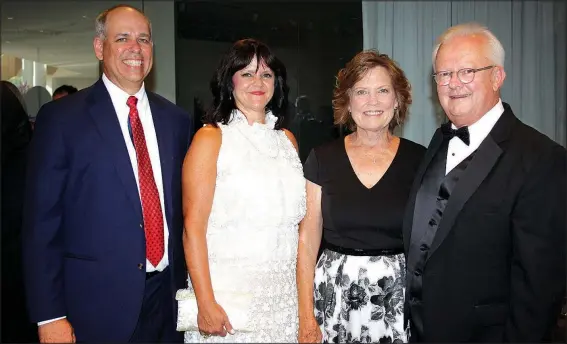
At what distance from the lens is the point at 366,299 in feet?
8.29

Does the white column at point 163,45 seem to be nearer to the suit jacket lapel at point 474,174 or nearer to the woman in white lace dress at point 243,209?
the woman in white lace dress at point 243,209

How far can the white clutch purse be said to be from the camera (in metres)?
2.41

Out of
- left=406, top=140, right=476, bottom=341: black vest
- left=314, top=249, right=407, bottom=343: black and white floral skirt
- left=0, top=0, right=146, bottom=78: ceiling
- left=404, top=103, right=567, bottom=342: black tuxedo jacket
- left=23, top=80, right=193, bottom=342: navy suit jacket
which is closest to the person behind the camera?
left=404, top=103, right=567, bottom=342: black tuxedo jacket

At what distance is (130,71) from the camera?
246 centimetres

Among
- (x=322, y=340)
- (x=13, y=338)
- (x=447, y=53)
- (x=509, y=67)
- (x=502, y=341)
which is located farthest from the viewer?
(x=509, y=67)

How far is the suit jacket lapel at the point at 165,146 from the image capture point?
8.05 feet

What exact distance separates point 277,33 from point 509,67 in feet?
6.88

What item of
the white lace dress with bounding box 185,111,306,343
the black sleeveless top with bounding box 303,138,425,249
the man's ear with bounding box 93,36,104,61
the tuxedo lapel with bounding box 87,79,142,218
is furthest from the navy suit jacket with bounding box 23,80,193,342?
the black sleeveless top with bounding box 303,138,425,249

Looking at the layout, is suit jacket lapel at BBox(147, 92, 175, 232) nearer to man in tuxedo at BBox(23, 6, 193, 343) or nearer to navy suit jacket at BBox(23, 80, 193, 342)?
man in tuxedo at BBox(23, 6, 193, 343)

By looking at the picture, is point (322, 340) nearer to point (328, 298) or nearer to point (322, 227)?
point (328, 298)

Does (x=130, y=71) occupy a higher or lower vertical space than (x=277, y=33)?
lower

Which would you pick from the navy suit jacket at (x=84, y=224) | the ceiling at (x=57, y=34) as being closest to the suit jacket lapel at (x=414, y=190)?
the navy suit jacket at (x=84, y=224)

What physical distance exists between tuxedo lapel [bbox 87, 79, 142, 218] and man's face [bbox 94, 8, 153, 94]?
0.14 m

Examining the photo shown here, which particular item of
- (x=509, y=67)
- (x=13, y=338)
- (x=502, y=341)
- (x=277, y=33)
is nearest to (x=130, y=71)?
(x=502, y=341)
